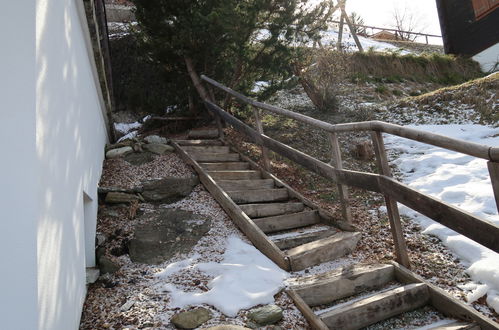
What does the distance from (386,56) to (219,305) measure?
37.1ft

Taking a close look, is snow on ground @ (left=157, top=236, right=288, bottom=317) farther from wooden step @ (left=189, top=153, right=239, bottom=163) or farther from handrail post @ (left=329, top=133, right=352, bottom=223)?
wooden step @ (left=189, top=153, right=239, bottom=163)

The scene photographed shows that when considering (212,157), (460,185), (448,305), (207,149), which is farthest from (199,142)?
(448,305)

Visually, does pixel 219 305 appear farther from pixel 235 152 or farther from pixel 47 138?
pixel 235 152

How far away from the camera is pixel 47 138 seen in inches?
71.9

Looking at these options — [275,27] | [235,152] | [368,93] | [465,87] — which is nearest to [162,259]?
[235,152]

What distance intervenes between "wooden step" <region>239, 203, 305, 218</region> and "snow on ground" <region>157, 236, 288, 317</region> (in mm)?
681

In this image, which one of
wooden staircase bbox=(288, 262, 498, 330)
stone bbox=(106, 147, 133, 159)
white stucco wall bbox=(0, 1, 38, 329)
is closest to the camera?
white stucco wall bbox=(0, 1, 38, 329)

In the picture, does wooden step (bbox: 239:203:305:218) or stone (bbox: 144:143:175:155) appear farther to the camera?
stone (bbox: 144:143:175:155)

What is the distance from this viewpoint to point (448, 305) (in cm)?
254

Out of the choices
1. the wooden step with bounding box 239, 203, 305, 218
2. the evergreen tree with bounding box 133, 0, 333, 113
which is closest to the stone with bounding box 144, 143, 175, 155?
the evergreen tree with bounding box 133, 0, 333, 113

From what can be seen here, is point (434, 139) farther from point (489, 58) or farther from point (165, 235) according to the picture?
point (489, 58)

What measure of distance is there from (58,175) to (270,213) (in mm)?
2525

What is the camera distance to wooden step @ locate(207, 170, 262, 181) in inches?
190

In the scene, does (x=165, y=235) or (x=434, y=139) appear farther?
(x=165, y=235)
